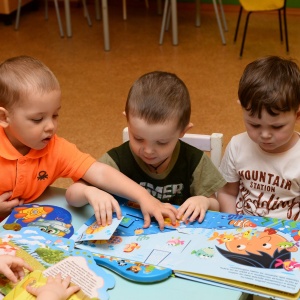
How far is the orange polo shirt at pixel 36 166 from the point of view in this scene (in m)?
1.32

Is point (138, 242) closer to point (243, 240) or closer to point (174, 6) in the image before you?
point (243, 240)

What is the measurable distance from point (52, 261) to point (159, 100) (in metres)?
0.42

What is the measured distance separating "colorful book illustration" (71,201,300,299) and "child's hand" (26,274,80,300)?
11 centimetres

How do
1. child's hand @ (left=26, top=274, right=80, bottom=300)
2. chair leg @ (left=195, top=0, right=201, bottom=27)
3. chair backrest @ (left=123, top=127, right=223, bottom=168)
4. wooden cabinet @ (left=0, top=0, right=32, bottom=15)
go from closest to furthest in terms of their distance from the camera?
1. child's hand @ (left=26, top=274, right=80, bottom=300)
2. chair backrest @ (left=123, top=127, right=223, bottom=168)
3. chair leg @ (left=195, top=0, right=201, bottom=27)
4. wooden cabinet @ (left=0, top=0, right=32, bottom=15)

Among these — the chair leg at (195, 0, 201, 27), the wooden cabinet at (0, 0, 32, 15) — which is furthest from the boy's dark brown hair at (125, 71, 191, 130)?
the wooden cabinet at (0, 0, 32, 15)

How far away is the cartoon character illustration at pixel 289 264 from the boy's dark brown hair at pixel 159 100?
1.29ft

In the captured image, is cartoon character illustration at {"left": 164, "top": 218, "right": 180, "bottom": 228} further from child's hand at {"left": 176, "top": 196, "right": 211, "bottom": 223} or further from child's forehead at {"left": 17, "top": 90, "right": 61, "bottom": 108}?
child's forehead at {"left": 17, "top": 90, "right": 61, "bottom": 108}

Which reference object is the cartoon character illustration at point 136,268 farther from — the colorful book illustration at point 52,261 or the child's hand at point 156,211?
the child's hand at point 156,211

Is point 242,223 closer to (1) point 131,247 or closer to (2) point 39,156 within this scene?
(1) point 131,247

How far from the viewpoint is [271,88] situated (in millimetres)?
1290

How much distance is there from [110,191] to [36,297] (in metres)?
0.40

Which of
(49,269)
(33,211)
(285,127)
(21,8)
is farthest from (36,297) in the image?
(21,8)

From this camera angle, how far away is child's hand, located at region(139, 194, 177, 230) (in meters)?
1.18

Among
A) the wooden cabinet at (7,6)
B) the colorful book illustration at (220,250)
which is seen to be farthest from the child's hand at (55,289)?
the wooden cabinet at (7,6)
